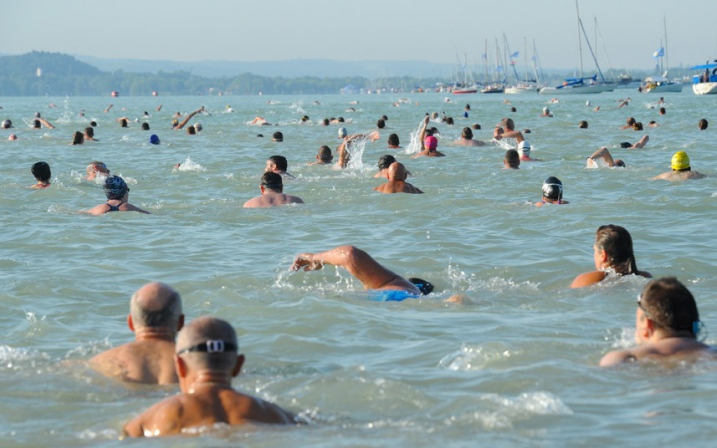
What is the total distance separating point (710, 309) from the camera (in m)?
8.79

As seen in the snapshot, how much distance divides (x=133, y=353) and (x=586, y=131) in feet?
102

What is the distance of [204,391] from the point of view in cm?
509

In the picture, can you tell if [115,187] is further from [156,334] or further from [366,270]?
[156,334]

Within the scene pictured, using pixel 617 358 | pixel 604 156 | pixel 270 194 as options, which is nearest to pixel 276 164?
pixel 270 194

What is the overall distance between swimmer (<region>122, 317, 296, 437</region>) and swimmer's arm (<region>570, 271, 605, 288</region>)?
4787mm

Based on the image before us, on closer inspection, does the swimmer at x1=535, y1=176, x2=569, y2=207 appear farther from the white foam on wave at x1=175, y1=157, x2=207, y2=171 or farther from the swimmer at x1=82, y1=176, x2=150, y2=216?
the white foam on wave at x1=175, y1=157, x2=207, y2=171

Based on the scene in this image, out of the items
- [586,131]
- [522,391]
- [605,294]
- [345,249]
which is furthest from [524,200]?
[586,131]

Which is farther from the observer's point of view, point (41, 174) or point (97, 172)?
point (97, 172)

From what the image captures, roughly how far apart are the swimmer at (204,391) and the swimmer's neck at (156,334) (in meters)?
1.31

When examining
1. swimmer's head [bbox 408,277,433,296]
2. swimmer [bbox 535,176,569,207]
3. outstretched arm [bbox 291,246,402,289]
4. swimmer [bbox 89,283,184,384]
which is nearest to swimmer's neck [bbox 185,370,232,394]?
swimmer [bbox 89,283,184,384]

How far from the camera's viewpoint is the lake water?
5734 mm

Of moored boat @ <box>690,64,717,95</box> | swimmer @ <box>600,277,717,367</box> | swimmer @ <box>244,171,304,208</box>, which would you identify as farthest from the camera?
moored boat @ <box>690,64,717,95</box>

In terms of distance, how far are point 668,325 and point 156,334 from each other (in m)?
3.07

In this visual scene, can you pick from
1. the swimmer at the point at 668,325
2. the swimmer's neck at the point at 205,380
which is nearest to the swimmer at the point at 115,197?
the swimmer at the point at 668,325
